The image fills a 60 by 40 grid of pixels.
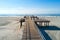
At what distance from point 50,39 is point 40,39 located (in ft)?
15.4

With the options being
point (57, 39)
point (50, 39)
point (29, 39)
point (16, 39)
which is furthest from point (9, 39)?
point (29, 39)

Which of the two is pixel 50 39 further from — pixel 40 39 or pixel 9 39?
pixel 40 39

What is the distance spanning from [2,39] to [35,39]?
5246 millimetres

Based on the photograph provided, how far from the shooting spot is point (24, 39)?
5695 millimetres

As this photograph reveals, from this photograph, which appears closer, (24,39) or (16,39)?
(24,39)

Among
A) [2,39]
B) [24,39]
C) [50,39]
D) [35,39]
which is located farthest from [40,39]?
[2,39]

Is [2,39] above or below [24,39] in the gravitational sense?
below

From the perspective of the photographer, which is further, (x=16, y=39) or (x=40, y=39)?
Answer: (x=16, y=39)

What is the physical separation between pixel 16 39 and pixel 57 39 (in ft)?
11.8

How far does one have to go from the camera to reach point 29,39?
18.9 ft

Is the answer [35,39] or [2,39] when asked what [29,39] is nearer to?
[35,39]

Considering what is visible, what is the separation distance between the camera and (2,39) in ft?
33.6

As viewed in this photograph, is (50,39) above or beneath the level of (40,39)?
beneath

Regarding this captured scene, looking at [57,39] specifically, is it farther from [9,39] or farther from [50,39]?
[9,39]
